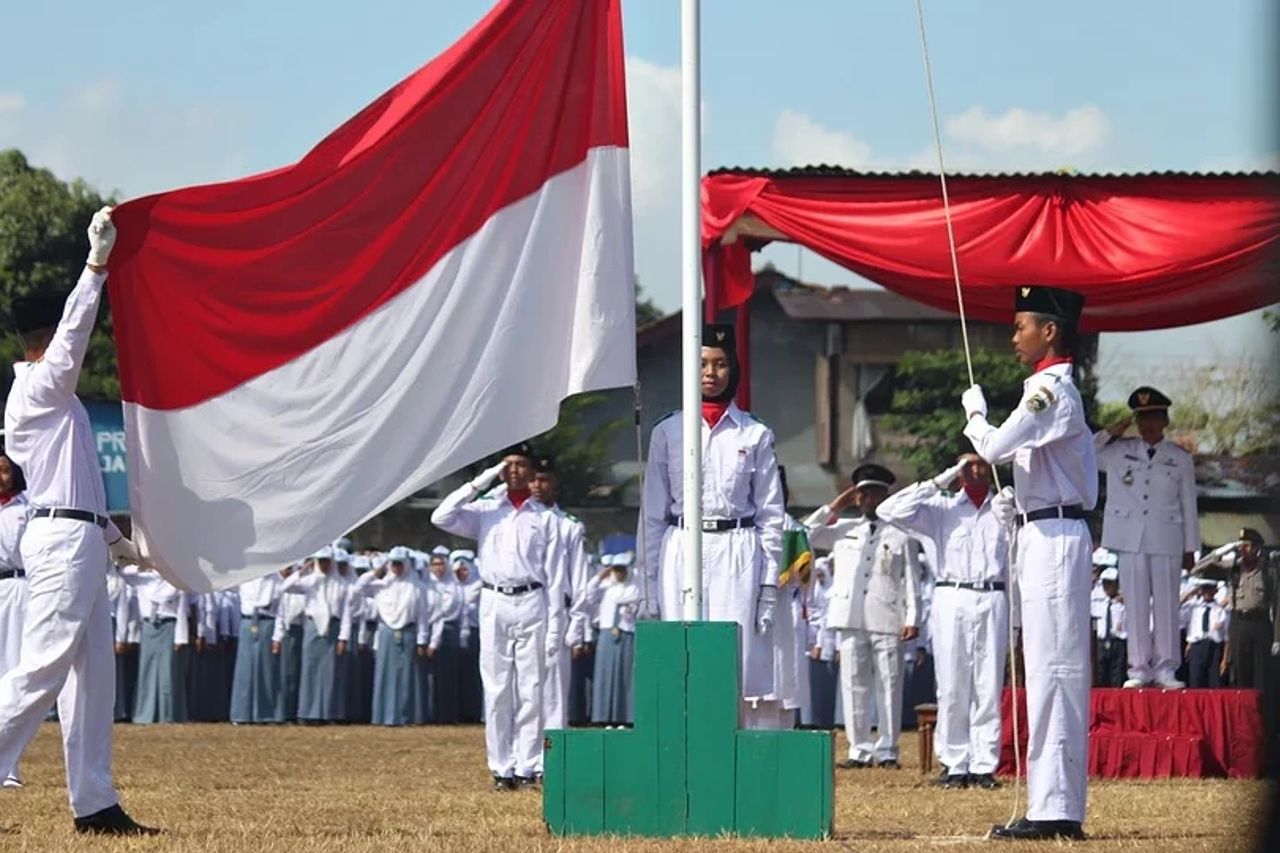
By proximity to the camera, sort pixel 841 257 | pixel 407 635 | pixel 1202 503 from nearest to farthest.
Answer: pixel 841 257
pixel 407 635
pixel 1202 503

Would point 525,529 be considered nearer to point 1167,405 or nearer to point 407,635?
point 1167,405

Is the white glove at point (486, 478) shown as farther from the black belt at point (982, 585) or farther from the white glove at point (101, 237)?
the white glove at point (101, 237)

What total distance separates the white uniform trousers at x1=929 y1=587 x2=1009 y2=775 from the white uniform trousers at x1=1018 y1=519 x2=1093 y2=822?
5218mm

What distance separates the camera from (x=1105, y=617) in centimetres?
2309

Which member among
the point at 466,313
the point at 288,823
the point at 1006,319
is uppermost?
the point at 1006,319

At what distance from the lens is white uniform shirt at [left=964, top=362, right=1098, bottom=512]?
27.0 feet

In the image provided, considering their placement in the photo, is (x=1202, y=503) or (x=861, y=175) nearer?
(x=861, y=175)

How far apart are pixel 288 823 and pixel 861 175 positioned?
5.80 metres

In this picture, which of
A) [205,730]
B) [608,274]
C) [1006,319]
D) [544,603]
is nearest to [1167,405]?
[1006,319]

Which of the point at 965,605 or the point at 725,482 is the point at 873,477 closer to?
the point at 965,605

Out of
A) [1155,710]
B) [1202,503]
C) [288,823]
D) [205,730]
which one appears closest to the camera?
[288,823]

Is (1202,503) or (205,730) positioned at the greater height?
(1202,503)

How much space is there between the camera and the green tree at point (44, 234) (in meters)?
39.8

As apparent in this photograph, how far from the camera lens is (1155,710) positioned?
45.3 feet
